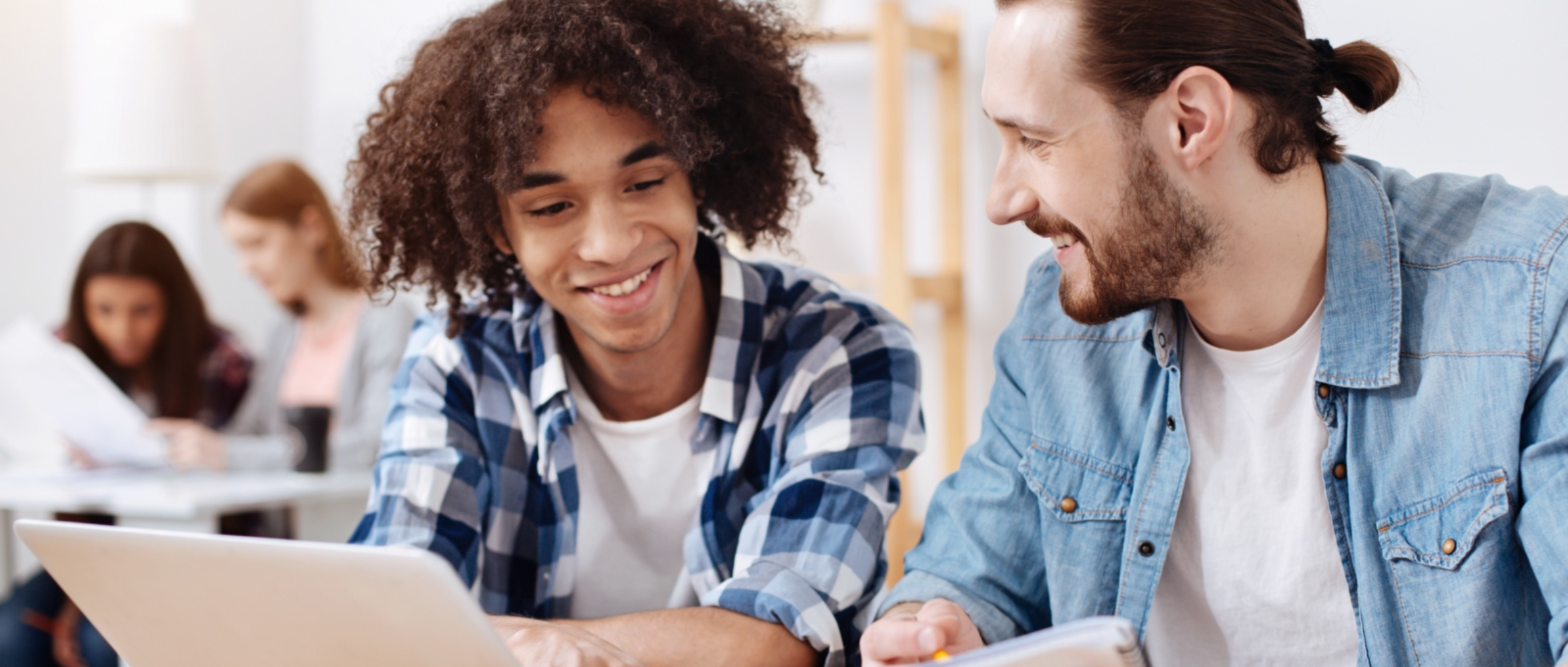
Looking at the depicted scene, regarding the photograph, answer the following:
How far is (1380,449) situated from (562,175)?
734 mm

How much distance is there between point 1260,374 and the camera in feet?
3.36

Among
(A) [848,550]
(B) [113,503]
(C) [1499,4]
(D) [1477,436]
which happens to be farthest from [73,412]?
(C) [1499,4]

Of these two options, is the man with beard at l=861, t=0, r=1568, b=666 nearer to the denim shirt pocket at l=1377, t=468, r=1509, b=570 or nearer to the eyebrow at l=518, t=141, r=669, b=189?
the denim shirt pocket at l=1377, t=468, r=1509, b=570

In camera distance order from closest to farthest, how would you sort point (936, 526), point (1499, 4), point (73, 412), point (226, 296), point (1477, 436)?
point (1477, 436) < point (936, 526) < point (1499, 4) < point (73, 412) < point (226, 296)

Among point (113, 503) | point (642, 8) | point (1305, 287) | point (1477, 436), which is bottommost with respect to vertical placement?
point (113, 503)

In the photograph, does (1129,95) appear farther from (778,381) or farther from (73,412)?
(73,412)

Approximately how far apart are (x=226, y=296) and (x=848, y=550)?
10.3 feet

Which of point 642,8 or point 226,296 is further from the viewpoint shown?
point 226,296

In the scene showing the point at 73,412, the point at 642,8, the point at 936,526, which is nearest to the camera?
the point at 936,526

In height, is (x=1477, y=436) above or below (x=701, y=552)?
above

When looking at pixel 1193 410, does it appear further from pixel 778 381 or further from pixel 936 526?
pixel 778 381

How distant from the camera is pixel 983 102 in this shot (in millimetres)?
1045

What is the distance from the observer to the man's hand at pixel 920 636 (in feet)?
2.94

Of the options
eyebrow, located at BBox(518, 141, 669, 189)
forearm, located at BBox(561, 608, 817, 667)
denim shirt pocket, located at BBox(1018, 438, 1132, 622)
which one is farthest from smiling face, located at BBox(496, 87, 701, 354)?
denim shirt pocket, located at BBox(1018, 438, 1132, 622)
